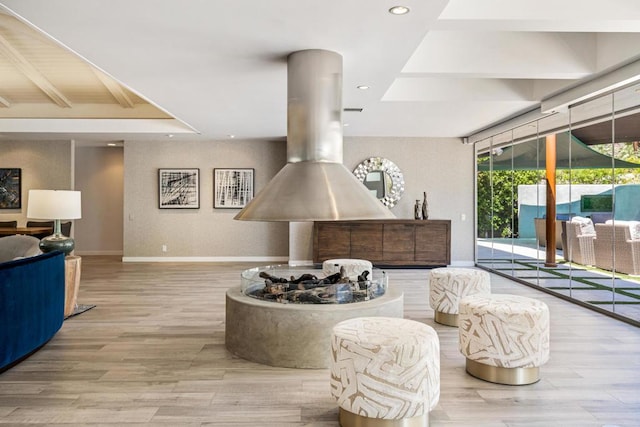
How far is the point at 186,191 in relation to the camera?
926 centimetres

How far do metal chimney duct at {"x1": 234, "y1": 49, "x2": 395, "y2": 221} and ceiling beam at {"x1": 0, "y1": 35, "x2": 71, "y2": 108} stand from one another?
526 cm

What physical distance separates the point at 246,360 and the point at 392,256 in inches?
199

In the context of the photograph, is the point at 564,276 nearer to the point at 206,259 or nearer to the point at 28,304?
the point at 28,304

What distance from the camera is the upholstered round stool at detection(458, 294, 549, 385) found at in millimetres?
2979

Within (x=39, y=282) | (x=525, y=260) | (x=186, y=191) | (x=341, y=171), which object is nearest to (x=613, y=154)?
(x=525, y=260)

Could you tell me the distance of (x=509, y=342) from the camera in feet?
9.78

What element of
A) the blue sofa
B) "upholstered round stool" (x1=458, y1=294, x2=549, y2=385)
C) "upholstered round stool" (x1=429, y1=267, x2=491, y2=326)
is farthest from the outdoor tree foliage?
the blue sofa

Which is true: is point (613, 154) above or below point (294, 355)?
above

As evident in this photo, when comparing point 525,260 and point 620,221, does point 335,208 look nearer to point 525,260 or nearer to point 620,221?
point 620,221

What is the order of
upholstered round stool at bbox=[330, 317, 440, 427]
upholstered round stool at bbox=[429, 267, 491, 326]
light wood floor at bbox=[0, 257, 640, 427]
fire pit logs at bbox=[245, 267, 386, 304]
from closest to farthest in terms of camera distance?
upholstered round stool at bbox=[330, 317, 440, 427]
light wood floor at bbox=[0, 257, 640, 427]
fire pit logs at bbox=[245, 267, 386, 304]
upholstered round stool at bbox=[429, 267, 491, 326]

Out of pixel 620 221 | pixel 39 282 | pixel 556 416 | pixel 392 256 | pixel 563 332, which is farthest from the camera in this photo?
pixel 392 256

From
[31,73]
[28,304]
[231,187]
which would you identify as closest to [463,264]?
[231,187]

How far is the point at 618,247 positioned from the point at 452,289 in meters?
1.93

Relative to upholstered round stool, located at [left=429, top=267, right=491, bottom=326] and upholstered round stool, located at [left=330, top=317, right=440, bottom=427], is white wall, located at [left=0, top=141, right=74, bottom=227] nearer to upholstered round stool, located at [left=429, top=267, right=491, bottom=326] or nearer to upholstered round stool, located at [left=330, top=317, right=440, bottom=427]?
upholstered round stool, located at [left=429, top=267, right=491, bottom=326]
